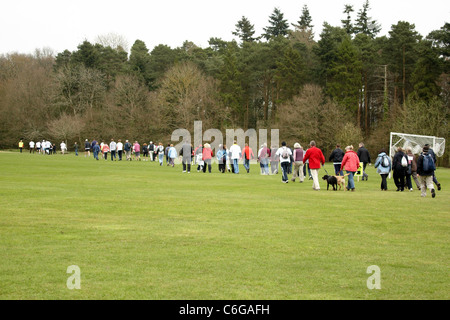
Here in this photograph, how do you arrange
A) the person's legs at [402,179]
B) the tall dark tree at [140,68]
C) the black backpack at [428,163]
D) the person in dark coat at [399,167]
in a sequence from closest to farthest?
the black backpack at [428,163], the person in dark coat at [399,167], the person's legs at [402,179], the tall dark tree at [140,68]

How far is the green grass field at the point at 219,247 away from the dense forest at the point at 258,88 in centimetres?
4386

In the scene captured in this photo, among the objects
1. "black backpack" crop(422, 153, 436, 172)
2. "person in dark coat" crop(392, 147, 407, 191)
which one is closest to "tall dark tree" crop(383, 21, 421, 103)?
"person in dark coat" crop(392, 147, 407, 191)

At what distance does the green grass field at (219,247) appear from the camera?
21.0ft

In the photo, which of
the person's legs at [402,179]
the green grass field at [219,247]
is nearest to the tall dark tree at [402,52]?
the person's legs at [402,179]

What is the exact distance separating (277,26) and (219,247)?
3475 inches

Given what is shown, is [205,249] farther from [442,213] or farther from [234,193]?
[234,193]

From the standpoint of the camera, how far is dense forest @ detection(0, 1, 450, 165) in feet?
200

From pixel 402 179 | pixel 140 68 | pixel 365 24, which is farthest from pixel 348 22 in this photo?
pixel 402 179

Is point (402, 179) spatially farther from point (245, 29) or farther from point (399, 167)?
point (245, 29)

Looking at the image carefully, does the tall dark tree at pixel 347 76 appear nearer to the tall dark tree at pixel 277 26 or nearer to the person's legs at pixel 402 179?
the tall dark tree at pixel 277 26

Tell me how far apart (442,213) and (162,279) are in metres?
9.83

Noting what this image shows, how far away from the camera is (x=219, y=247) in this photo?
8.81 m
